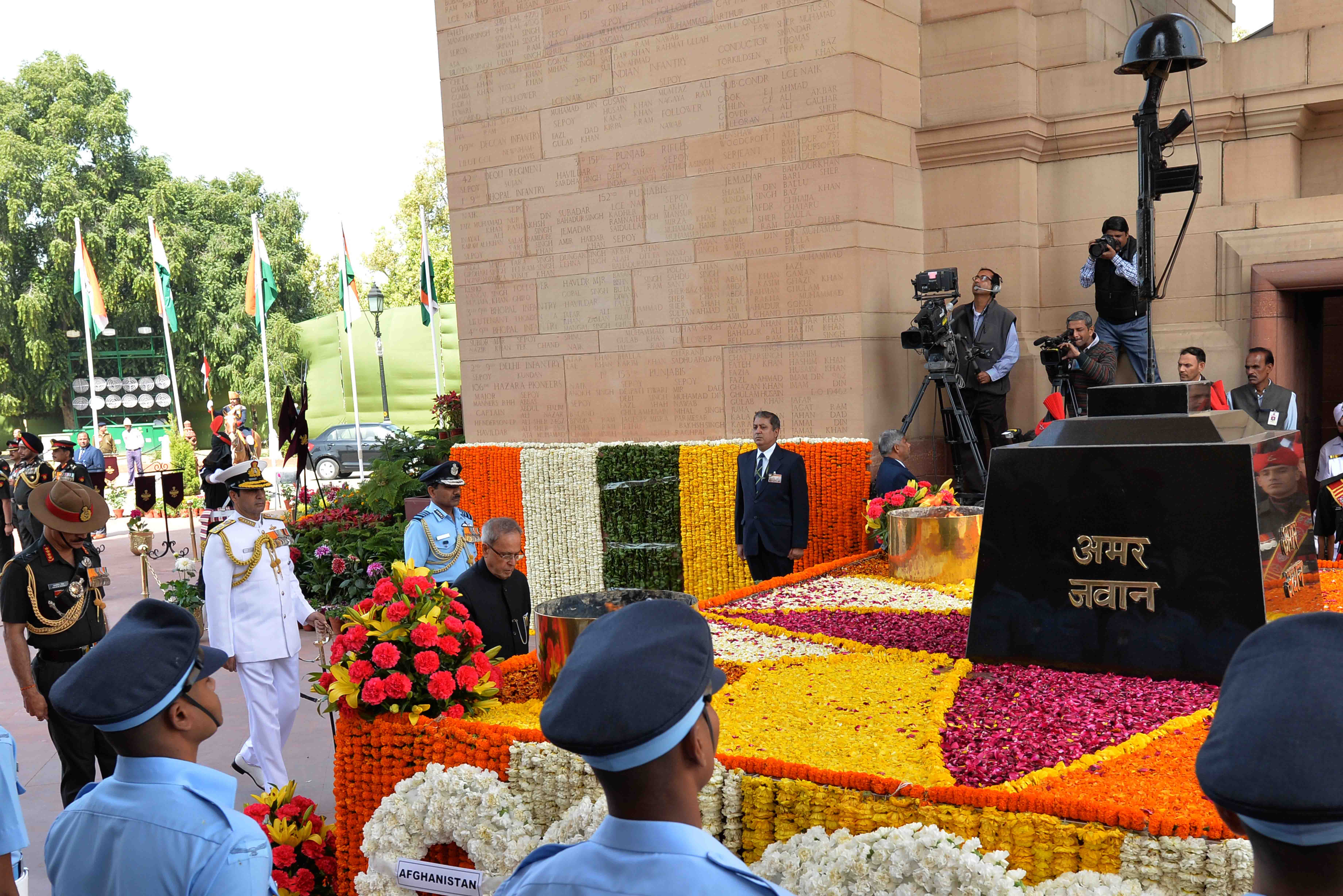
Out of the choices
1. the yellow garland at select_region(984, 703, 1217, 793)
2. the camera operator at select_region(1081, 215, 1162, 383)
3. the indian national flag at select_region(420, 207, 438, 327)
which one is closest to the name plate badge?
the yellow garland at select_region(984, 703, 1217, 793)

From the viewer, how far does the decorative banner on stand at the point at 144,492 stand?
16.4 m

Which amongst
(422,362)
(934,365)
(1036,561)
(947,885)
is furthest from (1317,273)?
(422,362)

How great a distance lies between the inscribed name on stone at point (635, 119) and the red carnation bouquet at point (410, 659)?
7397 mm

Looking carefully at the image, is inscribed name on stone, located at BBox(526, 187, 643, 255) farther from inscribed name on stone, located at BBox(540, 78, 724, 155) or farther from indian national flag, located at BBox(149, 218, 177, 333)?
indian national flag, located at BBox(149, 218, 177, 333)

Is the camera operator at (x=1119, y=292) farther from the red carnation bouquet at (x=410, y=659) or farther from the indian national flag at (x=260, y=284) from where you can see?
the indian national flag at (x=260, y=284)

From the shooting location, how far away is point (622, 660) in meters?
1.71

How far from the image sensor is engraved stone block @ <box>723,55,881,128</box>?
9.95 m

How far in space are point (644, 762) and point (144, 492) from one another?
16970 mm

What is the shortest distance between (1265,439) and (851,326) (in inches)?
215

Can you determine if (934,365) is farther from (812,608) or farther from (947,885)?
(947,885)

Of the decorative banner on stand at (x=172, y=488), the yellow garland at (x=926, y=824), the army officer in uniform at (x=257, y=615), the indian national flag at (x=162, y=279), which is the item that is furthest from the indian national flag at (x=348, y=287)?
the yellow garland at (x=926, y=824)

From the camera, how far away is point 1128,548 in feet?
15.4

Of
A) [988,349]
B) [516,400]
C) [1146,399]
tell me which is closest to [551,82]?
[516,400]

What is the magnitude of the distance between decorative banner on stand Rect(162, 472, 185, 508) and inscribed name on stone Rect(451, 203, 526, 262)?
Result: 514 cm
